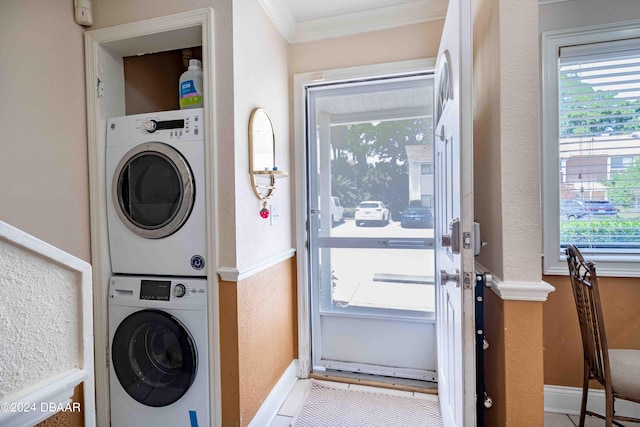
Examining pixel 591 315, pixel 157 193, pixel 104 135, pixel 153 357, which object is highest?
pixel 104 135

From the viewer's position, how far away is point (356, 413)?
192 centimetres

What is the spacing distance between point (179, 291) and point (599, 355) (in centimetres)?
209

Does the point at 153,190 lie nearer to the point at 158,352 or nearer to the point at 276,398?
the point at 158,352

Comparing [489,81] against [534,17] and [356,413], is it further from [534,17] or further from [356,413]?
[356,413]

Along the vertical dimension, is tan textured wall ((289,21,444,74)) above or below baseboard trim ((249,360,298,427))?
above

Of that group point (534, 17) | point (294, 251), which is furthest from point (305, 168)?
point (534, 17)

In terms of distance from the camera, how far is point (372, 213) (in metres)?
2.24

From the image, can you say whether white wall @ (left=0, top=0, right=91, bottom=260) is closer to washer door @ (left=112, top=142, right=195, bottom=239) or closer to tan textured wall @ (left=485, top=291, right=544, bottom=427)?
washer door @ (left=112, top=142, right=195, bottom=239)

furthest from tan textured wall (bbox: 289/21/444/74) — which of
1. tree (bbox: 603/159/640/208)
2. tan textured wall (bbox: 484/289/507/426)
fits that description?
tan textured wall (bbox: 484/289/507/426)

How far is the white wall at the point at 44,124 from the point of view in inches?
57.1

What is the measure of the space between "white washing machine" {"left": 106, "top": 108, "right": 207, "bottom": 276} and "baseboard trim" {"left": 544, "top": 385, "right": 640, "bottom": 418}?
86.7 inches

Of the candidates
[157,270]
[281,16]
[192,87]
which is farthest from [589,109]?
[157,270]

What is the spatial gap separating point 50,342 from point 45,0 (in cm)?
182

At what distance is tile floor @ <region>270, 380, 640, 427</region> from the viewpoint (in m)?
1.74
